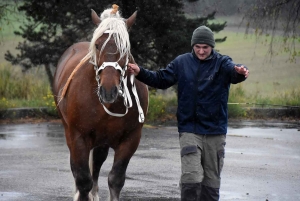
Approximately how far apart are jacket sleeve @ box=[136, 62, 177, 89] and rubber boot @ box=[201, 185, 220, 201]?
1.03 metres

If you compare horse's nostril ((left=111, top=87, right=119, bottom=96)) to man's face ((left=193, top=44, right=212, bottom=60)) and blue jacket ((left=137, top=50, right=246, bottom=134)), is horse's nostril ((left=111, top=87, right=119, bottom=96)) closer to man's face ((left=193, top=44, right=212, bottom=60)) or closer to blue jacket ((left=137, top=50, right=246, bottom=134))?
blue jacket ((left=137, top=50, right=246, bottom=134))

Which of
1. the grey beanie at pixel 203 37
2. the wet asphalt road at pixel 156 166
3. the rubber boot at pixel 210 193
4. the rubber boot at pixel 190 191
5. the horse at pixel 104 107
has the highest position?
the grey beanie at pixel 203 37

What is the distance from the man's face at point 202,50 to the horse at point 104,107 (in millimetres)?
658

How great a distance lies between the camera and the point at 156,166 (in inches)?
434

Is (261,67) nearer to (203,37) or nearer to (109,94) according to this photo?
(203,37)

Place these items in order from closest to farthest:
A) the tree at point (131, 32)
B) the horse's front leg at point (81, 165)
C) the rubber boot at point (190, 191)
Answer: the rubber boot at point (190, 191), the horse's front leg at point (81, 165), the tree at point (131, 32)

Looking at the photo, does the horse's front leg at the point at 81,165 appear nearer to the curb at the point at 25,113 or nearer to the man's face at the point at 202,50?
the man's face at the point at 202,50

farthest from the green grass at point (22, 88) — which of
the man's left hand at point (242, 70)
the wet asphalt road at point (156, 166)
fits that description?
the man's left hand at point (242, 70)

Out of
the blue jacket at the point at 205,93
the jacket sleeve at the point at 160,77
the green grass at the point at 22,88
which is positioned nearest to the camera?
the blue jacket at the point at 205,93

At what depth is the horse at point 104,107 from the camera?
7.27 m

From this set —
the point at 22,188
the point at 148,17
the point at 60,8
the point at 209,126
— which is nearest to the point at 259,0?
the point at 148,17

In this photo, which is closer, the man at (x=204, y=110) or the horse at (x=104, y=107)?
the man at (x=204, y=110)

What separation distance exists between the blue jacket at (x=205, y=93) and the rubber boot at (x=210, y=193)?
531 millimetres

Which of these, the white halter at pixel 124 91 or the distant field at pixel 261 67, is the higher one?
the white halter at pixel 124 91
